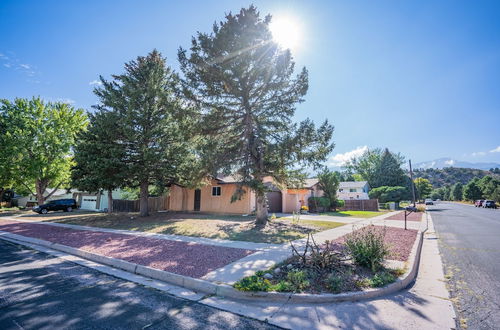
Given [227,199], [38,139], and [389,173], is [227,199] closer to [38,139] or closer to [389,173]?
[38,139]

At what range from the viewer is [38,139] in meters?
26.7

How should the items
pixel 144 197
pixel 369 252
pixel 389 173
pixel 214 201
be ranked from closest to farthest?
pixel 369 252
pixel 144 197
pixel 214 201
pixel 389 173

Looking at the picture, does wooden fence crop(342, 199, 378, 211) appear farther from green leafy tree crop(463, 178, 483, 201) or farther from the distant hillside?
the distant hillside

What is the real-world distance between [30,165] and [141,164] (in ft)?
62.0

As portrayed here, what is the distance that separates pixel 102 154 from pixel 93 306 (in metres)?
14.2

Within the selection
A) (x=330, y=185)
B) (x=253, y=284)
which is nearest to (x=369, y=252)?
(x=253, y=284)

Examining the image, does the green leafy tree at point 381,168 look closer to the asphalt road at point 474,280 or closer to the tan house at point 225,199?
the tan house at point 225,199

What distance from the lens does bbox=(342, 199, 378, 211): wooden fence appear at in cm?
3005

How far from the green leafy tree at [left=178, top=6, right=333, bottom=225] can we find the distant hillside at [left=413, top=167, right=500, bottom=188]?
13980cm

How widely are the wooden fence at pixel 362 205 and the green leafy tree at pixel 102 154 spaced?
26.9m

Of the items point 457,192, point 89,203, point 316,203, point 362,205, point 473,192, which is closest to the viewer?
point 316,203

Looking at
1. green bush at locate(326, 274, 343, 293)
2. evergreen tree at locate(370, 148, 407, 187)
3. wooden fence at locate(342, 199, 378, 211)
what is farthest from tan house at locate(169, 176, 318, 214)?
evergreen tree at locate(370, 148, 407, 187)

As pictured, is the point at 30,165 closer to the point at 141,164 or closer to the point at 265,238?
the point at 141,164

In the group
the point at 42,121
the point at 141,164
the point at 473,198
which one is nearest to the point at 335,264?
→ the point at 141,164
